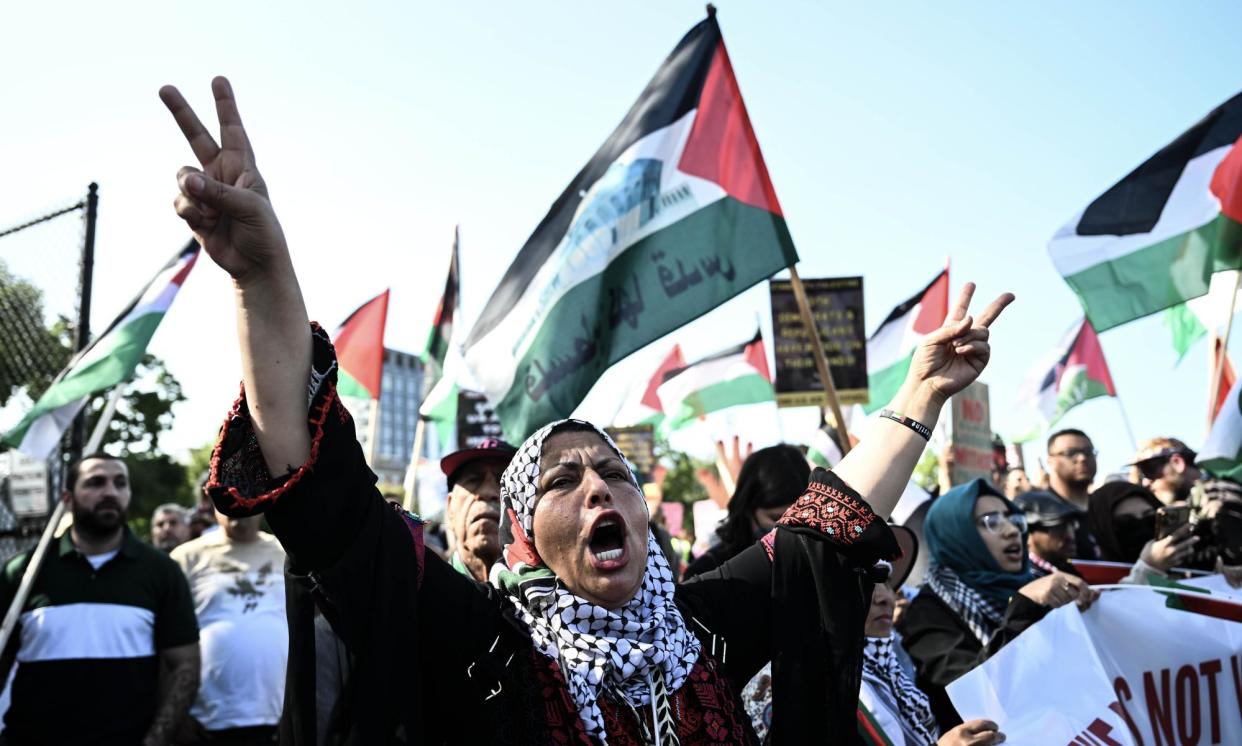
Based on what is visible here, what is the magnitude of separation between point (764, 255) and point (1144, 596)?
2131 millimetres

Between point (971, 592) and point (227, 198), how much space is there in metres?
3.40

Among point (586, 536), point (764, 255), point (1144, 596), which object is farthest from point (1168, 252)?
point (586, 536)

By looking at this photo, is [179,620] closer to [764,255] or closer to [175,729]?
[175,729]

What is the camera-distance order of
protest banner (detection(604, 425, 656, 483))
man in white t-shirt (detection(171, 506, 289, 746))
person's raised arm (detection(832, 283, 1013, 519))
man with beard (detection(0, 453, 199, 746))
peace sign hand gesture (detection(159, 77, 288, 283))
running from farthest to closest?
1. protest banner (detection(604, 425, 656, 483))
2. man in white t-shirt (detection(171, 506, 289, 746))
3. man with beard (detection(0, 453, 199, 746))
4. person's raised arm (detection(832, 283, 1013, 519))
5. peace sign hand gesture (detection(159, 77, 288, 283))

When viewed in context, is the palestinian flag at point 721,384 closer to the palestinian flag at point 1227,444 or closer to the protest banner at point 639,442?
the protest banner at point 639,442

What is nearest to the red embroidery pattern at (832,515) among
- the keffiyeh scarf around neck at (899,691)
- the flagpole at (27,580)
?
the keffiyeh scarf around neck at (899,691)

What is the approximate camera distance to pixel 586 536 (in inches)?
89.4

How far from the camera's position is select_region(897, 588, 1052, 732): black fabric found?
390 cm

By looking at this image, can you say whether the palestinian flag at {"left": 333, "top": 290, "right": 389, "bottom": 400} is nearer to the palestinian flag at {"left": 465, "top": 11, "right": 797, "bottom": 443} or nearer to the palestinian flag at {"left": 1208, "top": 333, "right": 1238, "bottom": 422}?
the palestinian flag at {"left": 465, "top": 11, "right": 797, "bottom": 443}

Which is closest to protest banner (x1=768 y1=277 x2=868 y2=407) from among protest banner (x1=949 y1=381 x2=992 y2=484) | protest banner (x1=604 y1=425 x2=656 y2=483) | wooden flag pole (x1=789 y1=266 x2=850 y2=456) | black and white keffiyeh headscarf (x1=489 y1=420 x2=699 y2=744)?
protest banner (x1=949 y1=381 x2=992 y2=484)

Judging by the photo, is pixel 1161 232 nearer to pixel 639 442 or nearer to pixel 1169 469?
pixel 1169 469

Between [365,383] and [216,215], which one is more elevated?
[365,383]

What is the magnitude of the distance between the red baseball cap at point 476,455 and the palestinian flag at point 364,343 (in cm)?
604

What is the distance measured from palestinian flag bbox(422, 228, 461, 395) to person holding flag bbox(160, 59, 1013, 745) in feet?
23.1
